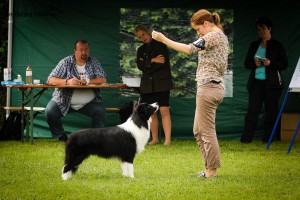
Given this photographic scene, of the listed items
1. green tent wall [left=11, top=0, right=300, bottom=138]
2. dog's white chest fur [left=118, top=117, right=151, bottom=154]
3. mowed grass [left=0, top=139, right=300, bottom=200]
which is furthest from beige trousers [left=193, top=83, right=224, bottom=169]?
green tent wall [left=11, top=0, right=300, bottom=138]

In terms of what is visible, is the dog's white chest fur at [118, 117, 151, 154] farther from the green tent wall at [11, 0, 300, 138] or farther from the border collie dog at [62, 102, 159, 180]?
the green tent wall at [11, 0, 300, 138]

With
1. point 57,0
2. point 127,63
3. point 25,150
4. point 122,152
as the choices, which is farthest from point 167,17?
point 122,152

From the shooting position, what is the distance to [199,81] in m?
7.15

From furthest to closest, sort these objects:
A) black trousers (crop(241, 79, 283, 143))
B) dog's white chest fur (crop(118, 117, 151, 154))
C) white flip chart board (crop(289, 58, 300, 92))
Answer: black trousers (crop(241, 79, 283, 143)), white flip chart board (crop(289, 58, 300, 92)), dog's white chest fur (crop(118, 117, 151, 154))

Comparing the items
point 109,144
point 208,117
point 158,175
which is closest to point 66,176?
point 109,144

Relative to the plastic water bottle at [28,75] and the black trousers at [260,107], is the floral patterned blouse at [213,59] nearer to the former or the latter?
the black trousers at [260,107]

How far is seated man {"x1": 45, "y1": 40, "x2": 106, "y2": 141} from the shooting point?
10586mm

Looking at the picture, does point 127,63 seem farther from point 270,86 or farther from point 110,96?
point 270,86

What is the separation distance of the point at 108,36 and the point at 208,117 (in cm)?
468

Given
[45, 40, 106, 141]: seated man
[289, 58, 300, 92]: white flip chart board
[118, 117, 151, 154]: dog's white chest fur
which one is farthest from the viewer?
[45, 40, 106, 141]: seated man

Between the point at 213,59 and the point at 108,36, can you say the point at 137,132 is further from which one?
the point at 108,36

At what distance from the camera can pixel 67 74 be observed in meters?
10.6

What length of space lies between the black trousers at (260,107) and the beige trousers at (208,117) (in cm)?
387

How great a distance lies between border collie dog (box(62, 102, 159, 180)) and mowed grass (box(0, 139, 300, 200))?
15cm
